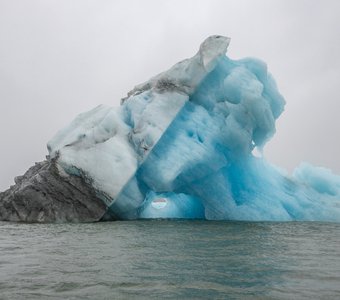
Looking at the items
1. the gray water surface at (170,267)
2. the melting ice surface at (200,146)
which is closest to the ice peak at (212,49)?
the melting ice surface at (200,146)

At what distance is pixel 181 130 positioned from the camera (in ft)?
57.3

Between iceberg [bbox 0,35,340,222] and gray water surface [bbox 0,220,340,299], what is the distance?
5773 mm

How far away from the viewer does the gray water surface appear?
4.96 meters

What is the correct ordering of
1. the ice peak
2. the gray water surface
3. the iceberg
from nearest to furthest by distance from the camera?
the gray water surface
the iceberg
the ice peak

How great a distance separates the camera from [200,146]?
1667cm

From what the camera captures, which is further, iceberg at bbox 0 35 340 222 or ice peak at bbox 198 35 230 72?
ice peak at bbox 198 35 230 72

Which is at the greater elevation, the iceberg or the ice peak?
the ice peak

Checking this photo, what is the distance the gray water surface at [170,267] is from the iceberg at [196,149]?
5773 mm

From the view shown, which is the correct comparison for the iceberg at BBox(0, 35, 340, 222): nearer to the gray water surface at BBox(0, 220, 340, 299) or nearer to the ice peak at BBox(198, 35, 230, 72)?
the ice peak at BBox(198, 35, 230, 72)

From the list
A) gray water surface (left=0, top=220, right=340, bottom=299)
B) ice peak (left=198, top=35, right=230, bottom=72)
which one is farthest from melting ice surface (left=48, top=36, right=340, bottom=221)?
gray water surface (left=0, top=220, right=340, bottom=299)


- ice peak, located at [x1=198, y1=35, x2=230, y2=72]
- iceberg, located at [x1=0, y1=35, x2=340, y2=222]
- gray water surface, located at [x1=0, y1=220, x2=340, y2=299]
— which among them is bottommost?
gray water surface, located at [x1=0, y1=220, x2=340, y2=299]

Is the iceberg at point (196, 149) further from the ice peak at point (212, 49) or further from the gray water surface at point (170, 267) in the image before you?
the gray water surface at point (170, 267)

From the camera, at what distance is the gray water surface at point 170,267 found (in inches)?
195

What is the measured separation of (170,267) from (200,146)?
1049cm
